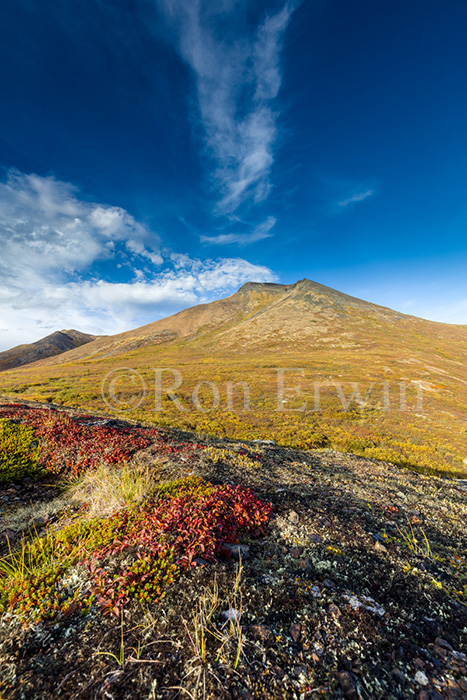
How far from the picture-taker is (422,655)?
8.78 feet

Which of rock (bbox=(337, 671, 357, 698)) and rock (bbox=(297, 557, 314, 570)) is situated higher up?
rock (bbox=(337, 671, 357, 698))

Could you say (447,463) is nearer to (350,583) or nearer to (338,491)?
(338,491)

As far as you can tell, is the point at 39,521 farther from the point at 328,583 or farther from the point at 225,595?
the point at 328,583

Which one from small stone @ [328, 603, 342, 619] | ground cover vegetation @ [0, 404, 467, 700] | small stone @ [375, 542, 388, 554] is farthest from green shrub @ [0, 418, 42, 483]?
small stone @ [375, 542, 388, 554]

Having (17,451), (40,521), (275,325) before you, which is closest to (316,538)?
(40,521)

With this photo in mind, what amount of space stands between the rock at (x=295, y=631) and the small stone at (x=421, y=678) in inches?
42.1

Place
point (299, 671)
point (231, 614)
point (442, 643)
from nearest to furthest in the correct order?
point (299, 671) → point (442, 643) → point (231, 614)

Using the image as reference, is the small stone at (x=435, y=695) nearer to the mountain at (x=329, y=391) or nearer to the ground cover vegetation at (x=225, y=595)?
the ground cover vegetation at (x=225, y=595)

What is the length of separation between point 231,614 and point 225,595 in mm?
306

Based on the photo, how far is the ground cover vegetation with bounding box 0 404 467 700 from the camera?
238cm

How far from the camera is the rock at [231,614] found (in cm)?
294

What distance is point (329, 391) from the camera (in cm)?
3756

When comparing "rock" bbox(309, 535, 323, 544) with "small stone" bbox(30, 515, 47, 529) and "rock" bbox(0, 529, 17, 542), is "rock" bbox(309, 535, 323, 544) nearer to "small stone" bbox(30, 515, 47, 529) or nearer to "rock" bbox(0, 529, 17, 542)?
"small stone" bbox(30, 515, 47, 529)

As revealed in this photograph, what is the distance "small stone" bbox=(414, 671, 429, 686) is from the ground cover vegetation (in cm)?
3
